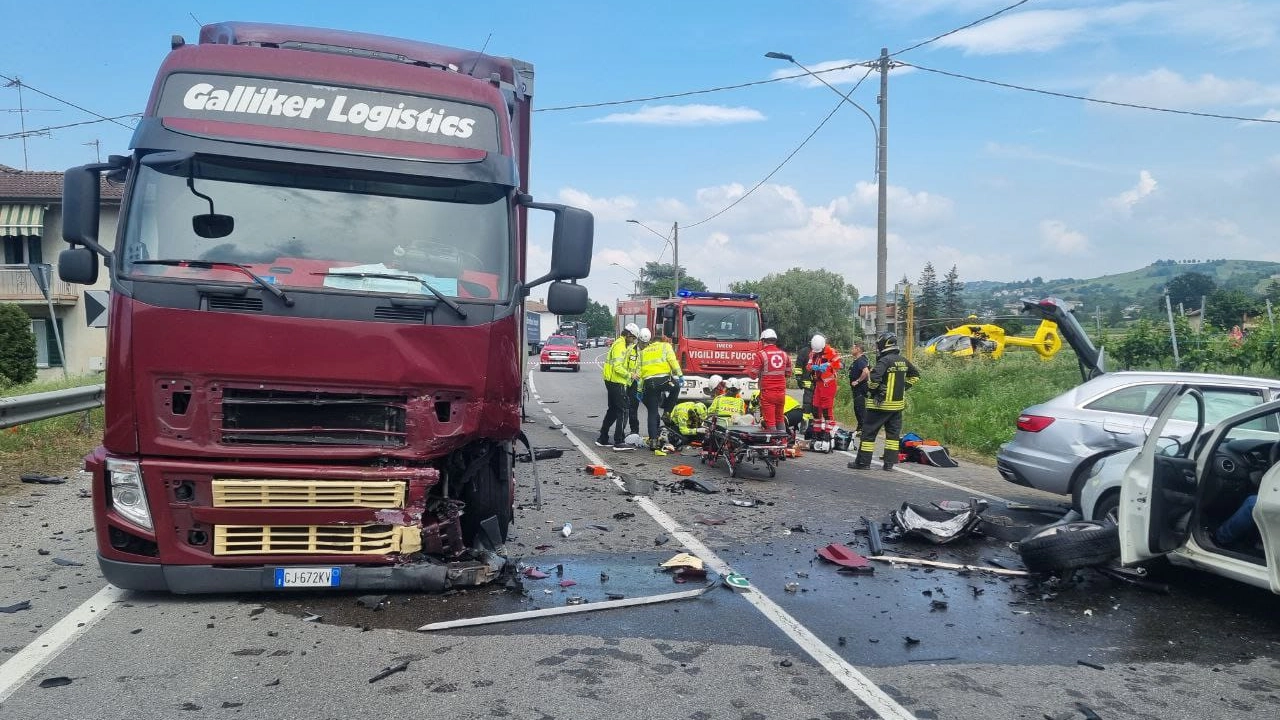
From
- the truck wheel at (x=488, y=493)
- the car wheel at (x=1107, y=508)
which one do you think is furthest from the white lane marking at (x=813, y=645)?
the car wheel at (x=1107, y=508)

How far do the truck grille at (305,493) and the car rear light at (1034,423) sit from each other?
6.50 metres

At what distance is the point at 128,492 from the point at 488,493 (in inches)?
80.6

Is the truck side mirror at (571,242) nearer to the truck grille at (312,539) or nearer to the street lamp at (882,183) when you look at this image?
the truck grille at (312,539)

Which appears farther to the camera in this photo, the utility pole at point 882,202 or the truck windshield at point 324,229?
the utility pole at point 882,202

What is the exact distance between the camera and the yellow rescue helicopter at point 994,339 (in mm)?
13586

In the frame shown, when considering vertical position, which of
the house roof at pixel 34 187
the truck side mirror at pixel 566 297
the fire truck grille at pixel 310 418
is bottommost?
the fire truck grille at pixel 310 418

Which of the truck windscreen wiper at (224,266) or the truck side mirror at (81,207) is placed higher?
the truck side mirror at (81,207)

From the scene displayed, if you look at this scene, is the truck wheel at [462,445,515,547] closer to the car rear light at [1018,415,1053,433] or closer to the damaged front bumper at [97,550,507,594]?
the damaged front bumper at [97,550,507,594]

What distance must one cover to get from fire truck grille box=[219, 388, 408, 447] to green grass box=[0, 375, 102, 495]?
5.60 metres

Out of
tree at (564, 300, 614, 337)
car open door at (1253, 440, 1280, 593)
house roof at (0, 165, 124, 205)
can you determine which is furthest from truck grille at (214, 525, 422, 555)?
tree at (564, 300, 614, 337)

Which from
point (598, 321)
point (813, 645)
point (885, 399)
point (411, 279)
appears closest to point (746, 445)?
point (885, 399)

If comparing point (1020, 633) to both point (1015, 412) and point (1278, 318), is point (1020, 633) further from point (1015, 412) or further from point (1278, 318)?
point (1278, 318)

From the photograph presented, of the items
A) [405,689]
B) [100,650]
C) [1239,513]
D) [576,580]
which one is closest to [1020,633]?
[1239,513]

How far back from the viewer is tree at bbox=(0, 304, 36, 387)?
2098cm
